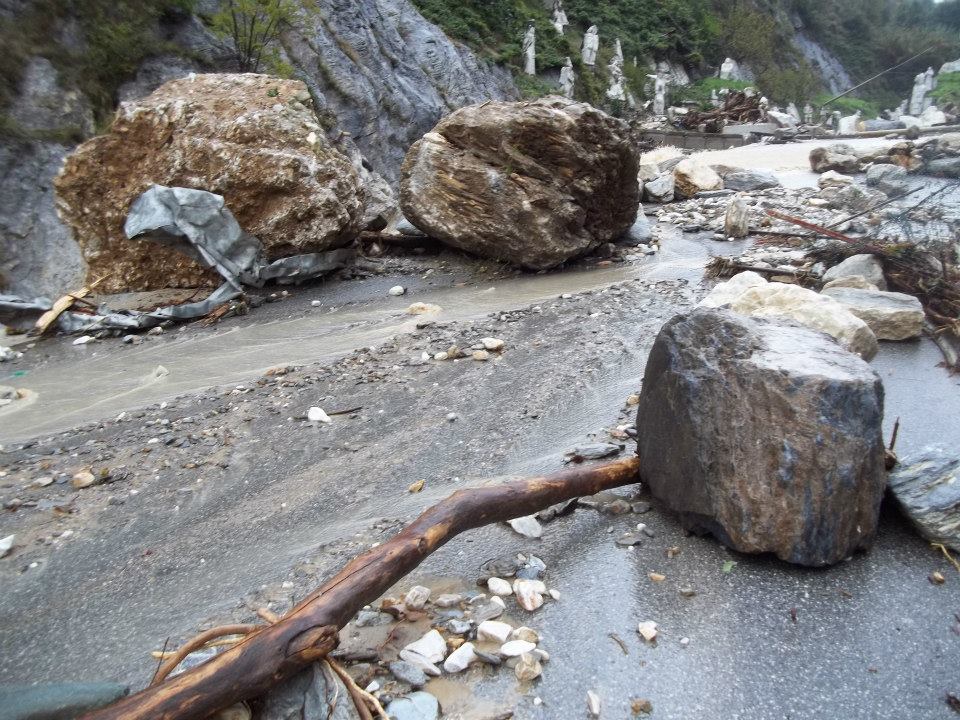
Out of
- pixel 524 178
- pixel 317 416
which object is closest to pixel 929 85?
pixel 524 178

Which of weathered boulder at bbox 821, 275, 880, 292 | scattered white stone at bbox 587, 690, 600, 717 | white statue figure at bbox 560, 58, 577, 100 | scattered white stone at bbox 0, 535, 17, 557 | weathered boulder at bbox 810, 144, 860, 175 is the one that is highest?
white statue figure at bbox 560, 58, 577, 100

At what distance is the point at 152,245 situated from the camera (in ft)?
21.1

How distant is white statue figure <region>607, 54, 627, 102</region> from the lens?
26.2 m

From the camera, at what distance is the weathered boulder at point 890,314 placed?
4.31 m

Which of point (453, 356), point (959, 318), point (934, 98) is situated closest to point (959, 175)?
point (959, 318)

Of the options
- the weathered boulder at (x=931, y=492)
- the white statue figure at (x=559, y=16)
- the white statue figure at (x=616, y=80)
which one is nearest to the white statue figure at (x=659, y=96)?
the white statue figure at (x=616, y=80)

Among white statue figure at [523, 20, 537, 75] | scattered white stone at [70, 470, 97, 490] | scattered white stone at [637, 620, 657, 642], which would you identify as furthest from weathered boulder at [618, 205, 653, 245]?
white statue figure at [523, 20, 537, 75]

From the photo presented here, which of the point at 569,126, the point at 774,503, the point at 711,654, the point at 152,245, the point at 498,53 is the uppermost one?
the point at 498,53

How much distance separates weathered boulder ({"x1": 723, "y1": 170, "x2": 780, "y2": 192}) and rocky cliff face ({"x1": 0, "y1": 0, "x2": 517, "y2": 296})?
16.9 ft

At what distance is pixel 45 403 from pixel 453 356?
2.62 metres

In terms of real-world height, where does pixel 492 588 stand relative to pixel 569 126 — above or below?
below

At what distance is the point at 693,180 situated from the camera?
10.1m

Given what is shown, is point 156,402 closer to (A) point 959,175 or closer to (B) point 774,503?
(B) point 774,503

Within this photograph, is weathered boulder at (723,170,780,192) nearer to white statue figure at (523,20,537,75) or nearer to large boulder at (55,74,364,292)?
large boulder at (55,74,364,292)
